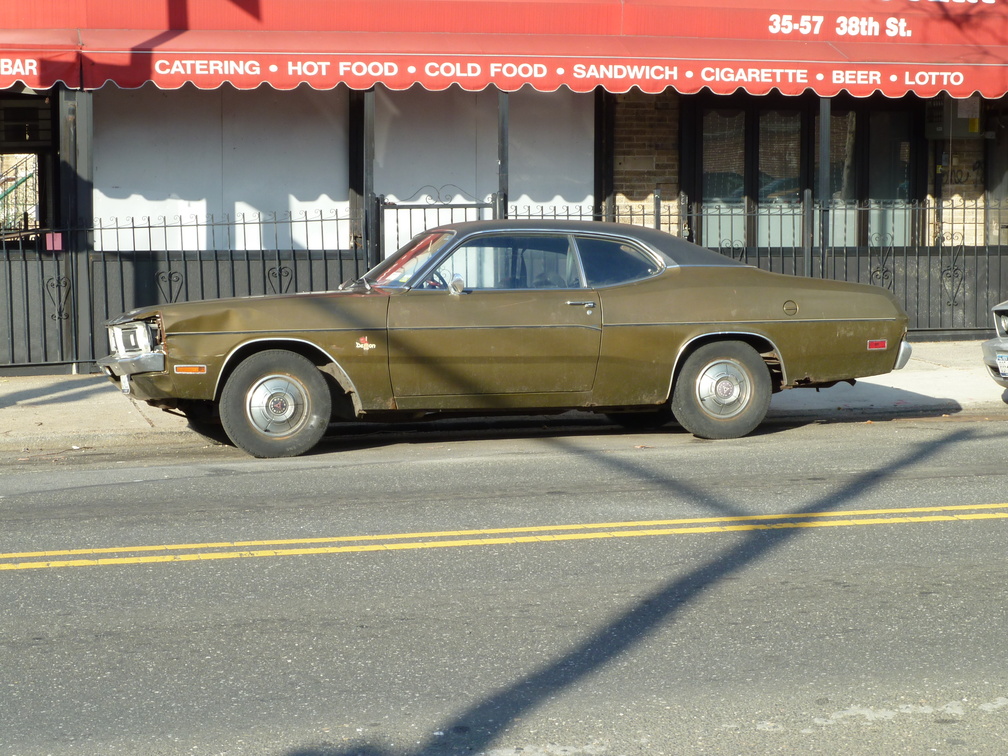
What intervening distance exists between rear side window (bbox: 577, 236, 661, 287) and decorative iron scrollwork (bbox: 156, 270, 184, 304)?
19.3 feet

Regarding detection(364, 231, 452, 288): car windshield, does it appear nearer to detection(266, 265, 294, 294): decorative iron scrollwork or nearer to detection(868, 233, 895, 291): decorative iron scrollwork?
detection(266, 265, 294, 294): decorative iron scrollwork

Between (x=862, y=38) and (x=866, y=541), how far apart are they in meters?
9.90

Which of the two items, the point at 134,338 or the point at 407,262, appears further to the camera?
the point at 407,262

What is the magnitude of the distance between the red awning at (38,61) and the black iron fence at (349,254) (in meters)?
1.44

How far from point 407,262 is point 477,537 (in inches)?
124

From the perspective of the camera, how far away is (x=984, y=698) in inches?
164

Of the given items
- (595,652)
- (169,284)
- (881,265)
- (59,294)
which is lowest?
(595,652)

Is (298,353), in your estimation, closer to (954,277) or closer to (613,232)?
(613,232)

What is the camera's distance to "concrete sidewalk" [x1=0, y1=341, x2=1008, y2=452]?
9.81 m

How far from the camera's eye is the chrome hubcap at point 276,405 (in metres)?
8.57

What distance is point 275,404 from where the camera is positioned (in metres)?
8.60

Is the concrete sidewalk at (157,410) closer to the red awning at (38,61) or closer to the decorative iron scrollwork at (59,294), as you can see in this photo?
the decorative iron scrollwork at (59,294)

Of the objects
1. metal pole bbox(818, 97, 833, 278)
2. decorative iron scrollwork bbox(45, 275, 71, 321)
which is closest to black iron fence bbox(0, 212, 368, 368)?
decorative iron scrollwork bbox(45, 275, 71, 321)

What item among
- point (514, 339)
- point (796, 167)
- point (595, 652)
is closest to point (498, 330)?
point (514, 339)
